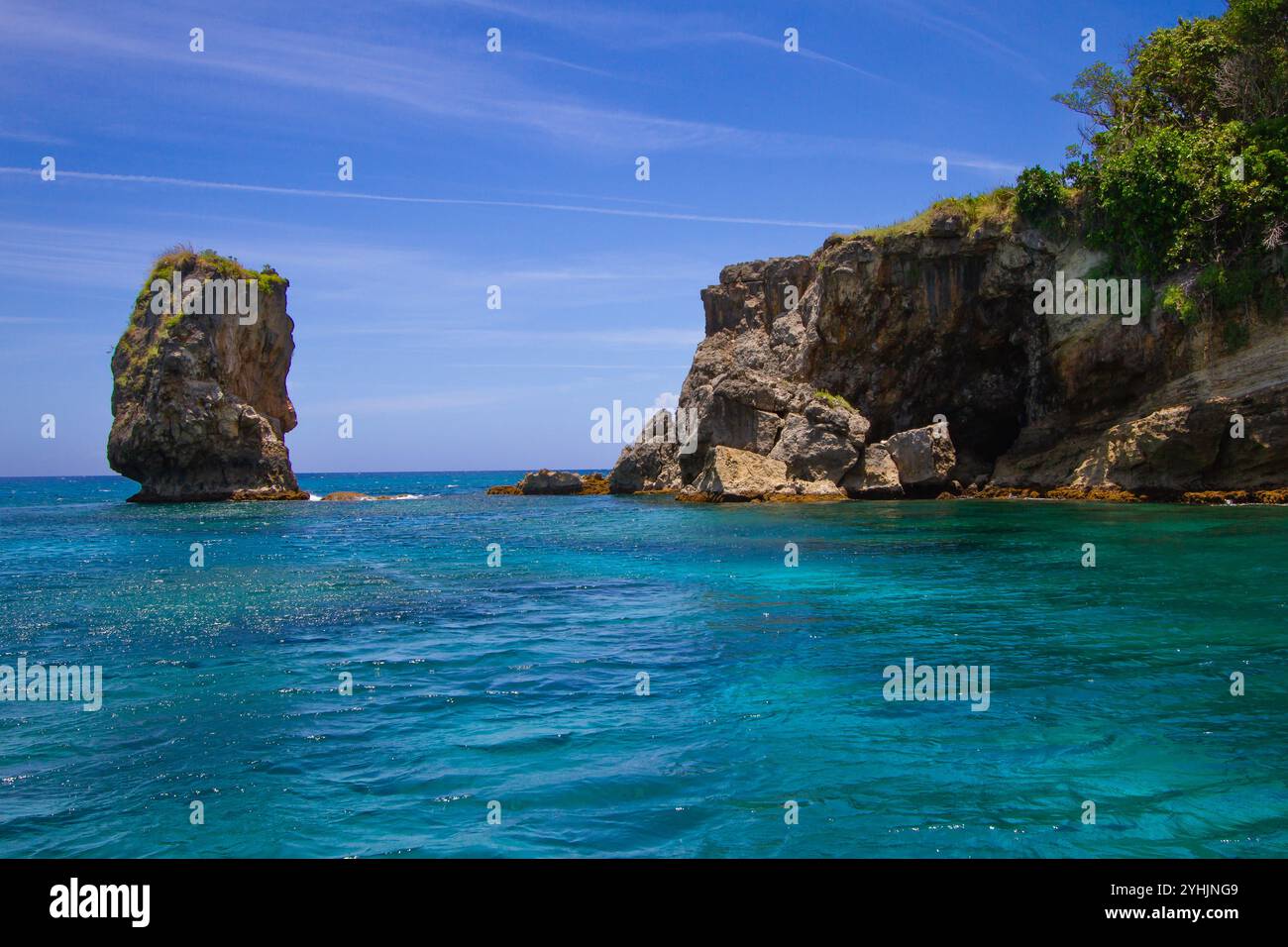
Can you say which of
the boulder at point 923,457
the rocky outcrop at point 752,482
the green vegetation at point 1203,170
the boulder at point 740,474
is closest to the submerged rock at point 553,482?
the rocky outcrop at point 752,482

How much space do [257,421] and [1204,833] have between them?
5623 cm

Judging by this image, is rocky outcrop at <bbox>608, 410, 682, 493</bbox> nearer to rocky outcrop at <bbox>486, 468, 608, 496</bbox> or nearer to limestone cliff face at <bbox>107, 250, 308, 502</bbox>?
rocky outcrop at <bbox>486, 468, 608, 496</bbox>

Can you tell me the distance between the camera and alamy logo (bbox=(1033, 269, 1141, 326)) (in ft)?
116

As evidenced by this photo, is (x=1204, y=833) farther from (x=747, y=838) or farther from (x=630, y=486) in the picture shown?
(x=630, y=486)

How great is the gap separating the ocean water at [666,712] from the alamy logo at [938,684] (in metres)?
0.19

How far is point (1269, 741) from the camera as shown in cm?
766

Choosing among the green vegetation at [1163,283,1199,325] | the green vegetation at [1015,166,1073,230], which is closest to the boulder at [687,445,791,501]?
the green vegetation at [1015,166,1073,230]

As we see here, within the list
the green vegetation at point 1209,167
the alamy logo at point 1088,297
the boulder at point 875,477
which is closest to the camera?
the green vegetation at point 1209,167

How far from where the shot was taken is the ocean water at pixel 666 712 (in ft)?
20.5

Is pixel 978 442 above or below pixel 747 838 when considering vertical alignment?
above

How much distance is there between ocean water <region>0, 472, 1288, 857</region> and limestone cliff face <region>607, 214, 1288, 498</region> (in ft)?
45.0
